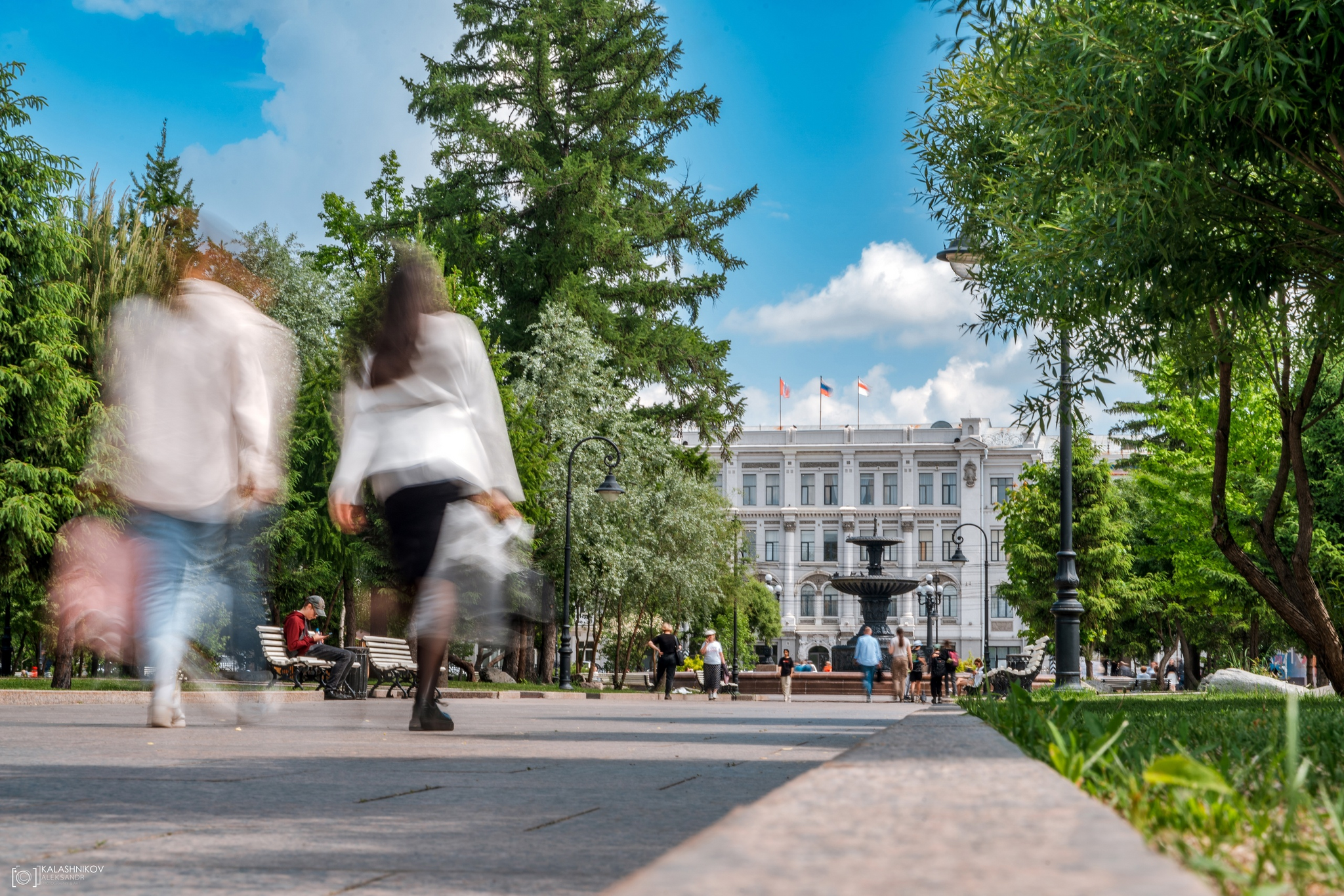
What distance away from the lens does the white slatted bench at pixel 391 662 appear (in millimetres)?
→ 20422

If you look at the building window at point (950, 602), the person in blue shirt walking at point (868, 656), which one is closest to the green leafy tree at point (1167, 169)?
the person in blue shirt walking at point (868, 656)

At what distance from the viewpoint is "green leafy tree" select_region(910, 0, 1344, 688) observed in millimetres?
7750

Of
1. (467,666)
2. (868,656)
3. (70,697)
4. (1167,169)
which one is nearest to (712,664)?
(868,656)

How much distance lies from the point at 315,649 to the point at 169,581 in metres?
13.0

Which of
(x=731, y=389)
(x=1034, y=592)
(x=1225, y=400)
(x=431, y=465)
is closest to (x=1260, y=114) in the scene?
(x=431, y=465)

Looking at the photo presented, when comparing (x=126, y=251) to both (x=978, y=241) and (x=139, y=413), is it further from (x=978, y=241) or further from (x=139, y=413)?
(x=139, y=413)

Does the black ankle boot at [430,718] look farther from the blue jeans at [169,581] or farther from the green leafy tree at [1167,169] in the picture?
the green leafy tree at [1167,169]

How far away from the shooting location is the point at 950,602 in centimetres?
8906

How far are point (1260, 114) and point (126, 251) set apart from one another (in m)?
21.6

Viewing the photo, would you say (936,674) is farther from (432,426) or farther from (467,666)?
(432,426)

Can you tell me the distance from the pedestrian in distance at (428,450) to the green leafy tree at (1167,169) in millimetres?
4233

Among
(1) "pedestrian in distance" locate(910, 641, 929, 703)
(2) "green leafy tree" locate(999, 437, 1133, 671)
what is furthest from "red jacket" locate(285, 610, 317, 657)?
(2) "green leafy tree" locate(999, 437, 1133, 671)

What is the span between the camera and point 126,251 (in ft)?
80.2

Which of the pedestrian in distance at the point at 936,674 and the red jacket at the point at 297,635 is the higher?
the red jacket at the point at 297,635
